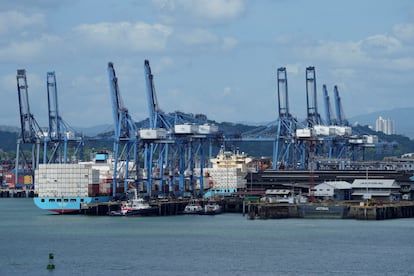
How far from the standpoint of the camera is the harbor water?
204ft

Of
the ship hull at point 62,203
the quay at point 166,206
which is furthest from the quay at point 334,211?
the ship hull at point 62,203

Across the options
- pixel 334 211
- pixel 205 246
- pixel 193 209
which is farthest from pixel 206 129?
pixel 205 246

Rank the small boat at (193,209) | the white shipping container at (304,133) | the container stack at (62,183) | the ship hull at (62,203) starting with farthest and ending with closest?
the white shipping container at (304,133), the small boat at (193,209), the container stack at (62,183), the ship hull at (62,203)

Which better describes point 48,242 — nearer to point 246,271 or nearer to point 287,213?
point 246,271

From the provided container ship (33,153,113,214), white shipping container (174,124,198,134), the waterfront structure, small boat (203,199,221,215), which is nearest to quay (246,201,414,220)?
small boat (203,199,221,215)

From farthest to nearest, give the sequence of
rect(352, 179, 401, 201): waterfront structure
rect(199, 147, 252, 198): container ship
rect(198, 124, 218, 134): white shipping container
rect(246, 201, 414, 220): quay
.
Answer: rect(199, 147, 252, 198): container ship → rect(198, 124, 218, 134): white shipping container → rect(352, 179, 401, 201): waterfront structure → rect(246, 201, 414, 220): quay

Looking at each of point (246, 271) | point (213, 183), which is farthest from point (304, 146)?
point (246, 271)

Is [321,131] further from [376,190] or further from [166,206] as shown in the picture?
[166,206]

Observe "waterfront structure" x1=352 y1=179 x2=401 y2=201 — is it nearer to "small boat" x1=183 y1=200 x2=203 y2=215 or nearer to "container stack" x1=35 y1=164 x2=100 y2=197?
"small boat" x1=183 y1=200 x2=203 y2=215

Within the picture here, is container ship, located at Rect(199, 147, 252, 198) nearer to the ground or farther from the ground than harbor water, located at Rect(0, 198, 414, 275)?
farther from the ground

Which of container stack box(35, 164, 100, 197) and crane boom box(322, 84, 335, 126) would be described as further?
crane boom box(322, 84, 335, 126)

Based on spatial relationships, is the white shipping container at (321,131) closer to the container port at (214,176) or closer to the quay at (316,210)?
the container port at (214,176)

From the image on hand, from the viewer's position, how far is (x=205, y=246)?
74250mm

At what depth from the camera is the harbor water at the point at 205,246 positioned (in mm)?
62250
